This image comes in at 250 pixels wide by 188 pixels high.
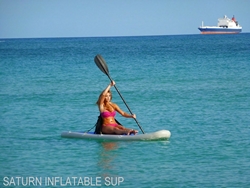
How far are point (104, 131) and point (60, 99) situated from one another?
10.3 metres

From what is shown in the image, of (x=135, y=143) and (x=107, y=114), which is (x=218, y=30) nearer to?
→ (x=107, y=114)

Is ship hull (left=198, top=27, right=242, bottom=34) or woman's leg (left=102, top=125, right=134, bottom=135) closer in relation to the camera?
woman's leg (left=102, top=125, right=134, bottom=135)

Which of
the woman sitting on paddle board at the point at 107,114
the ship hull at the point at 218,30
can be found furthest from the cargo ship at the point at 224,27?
the woman sitting on paddle board at the point at 107,114

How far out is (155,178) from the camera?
15.1 meters

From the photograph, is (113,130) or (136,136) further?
(113,130)

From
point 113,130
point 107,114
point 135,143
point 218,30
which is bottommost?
point 135,143

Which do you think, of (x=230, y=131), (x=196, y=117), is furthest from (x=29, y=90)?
(x=230, y=131)

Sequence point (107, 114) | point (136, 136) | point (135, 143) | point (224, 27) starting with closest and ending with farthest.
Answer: point (135, 143)
point (136, 136)
point (107, 114)
point (224, 27)

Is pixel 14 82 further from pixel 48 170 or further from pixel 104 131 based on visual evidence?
pixel 48 170

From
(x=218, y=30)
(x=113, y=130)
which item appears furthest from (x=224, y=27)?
(x=113, y=130)

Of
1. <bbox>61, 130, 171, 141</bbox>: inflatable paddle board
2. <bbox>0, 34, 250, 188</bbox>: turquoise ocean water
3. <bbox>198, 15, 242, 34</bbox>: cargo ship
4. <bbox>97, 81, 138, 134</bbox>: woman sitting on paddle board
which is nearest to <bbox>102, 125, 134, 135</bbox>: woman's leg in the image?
<bbox>97, 81, 138, 134</bbox>: woman sitting on paddle board

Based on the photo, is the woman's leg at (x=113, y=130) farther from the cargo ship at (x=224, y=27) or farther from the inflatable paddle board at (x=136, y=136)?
the cargo ship at (x=224, y=27)

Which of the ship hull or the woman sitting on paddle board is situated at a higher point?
the ship hull

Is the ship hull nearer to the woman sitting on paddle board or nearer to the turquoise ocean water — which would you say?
the turquoise ocean water
